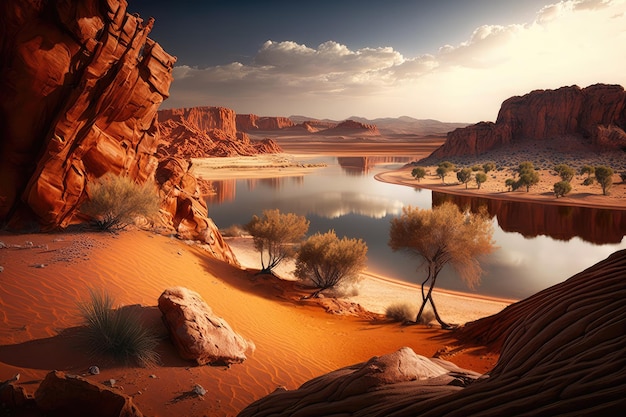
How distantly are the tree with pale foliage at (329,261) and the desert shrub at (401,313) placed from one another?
2586 mm

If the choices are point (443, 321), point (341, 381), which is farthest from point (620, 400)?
point (443, 321)

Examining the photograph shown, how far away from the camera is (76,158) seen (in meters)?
12.1

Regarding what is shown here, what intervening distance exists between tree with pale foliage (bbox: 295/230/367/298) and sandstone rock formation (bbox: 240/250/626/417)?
11.0 m

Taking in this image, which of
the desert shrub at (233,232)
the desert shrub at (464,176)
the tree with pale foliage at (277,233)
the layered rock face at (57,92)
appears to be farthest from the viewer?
the desert shrub at (464,176)

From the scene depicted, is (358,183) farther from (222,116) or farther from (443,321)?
(222,116)

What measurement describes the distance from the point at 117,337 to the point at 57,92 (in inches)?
342

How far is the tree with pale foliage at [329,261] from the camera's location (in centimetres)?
1454

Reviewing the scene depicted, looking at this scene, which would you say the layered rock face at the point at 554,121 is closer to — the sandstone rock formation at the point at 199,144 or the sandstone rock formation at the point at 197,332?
the sandstone rock formation at the point at 199,144

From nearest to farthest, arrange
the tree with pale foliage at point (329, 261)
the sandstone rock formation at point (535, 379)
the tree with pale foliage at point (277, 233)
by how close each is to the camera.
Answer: the sandstone rock formation at point (535, 379)
the tree with pale foliage at point (329, 261)
the tree with pale foliage at point (277, 233)

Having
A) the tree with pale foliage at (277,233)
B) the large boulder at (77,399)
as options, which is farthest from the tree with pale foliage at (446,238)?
the large boulder at (77,399)

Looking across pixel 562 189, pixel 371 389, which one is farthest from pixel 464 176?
pixel 371 389

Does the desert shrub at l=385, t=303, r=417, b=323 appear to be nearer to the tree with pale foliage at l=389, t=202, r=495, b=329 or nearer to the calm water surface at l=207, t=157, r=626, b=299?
the tree with pale foliage at l=389, t=202, r=495, b=329

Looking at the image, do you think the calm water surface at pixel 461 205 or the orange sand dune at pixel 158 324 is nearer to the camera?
the orange sand dune at pixel 158 324

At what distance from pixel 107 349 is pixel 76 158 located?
8328 millimetres
